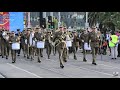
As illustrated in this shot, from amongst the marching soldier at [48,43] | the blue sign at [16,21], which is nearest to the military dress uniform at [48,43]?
the marching soldier at [48,43]

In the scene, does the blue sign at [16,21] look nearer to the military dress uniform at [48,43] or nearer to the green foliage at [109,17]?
the military dress uniform at [48,43]

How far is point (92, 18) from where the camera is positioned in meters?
44.3

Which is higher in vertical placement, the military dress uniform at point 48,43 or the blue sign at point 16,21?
the blue sign at point 16,21

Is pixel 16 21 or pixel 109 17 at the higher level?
pixel 109 17

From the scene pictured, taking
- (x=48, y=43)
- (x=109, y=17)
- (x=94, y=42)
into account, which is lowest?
(x=48, y=43)

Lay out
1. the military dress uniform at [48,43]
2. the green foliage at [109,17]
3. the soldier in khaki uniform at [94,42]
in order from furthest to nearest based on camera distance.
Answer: the green foliage at [109,17] < the military dress uniform at [48,43] < the soldier in khaki uniform at [94,42]

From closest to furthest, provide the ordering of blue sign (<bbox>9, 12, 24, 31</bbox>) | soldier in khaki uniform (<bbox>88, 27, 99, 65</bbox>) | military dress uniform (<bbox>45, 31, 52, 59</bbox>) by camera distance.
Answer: soldier in khaki uniform (<bbox>88, 27, 99, 65</bbox>), military dress uniform (<bbox>45, 31, 52, 59</bbox>), blue sign (<bbox>9, 12, 24, 31</bbox>)

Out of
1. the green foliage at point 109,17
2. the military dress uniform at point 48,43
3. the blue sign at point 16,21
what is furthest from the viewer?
the green foliage at point 109,17

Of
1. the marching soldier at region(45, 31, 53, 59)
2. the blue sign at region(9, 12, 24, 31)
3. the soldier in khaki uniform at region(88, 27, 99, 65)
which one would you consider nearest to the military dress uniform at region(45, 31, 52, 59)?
the marching soldier at region(45, 31, 53, 59)

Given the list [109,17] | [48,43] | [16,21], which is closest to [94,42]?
[48,43]

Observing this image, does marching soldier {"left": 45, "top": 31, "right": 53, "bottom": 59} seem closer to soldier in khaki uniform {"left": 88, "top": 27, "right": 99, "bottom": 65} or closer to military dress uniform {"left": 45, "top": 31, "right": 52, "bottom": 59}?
military dress uniform {"left": 45, "top": 31, "right": 52, "bottom": 59}

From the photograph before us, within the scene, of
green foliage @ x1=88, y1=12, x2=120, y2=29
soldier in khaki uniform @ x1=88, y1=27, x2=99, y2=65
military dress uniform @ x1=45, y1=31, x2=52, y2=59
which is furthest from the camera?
green foliage @ x1=88, y1=12, x2=120, y2=29

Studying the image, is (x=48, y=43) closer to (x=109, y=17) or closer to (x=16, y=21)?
(x=16, y=21)
